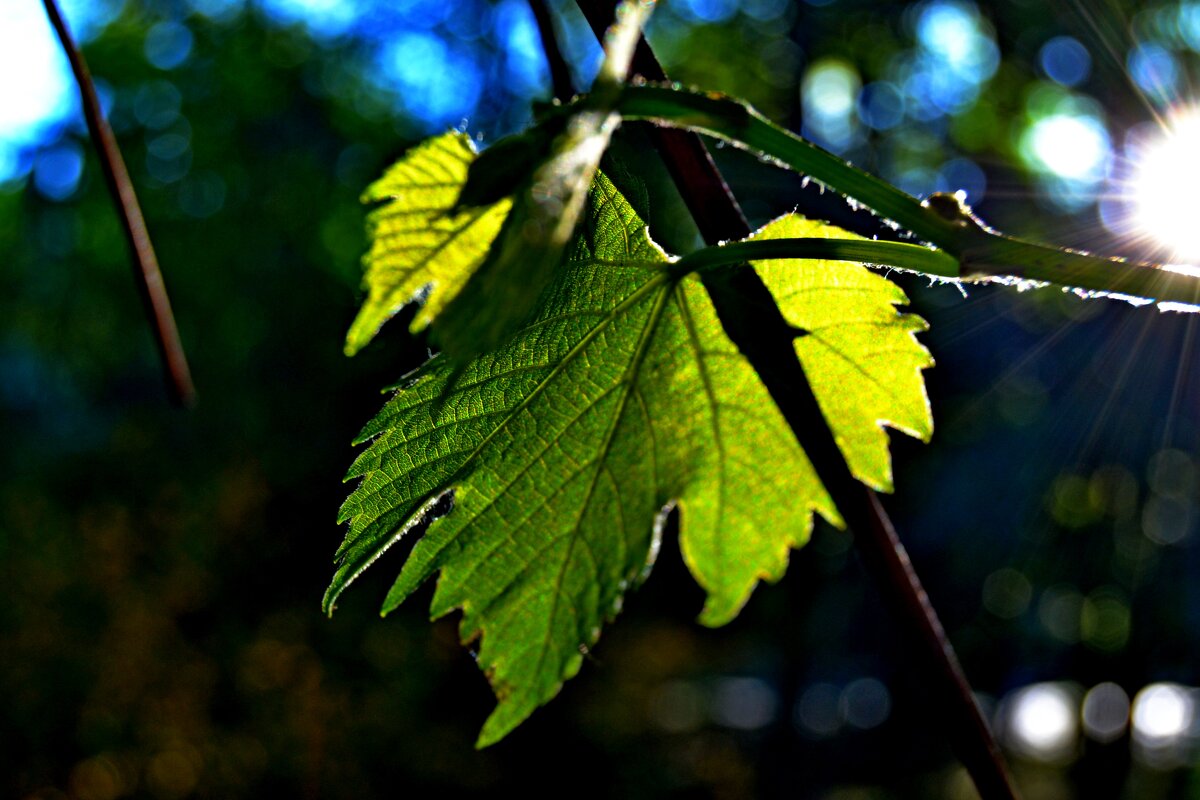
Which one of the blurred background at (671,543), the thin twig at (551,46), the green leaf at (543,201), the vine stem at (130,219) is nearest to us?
the green leaf at (543,201)

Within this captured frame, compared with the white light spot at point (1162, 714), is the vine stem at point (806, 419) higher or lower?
higher

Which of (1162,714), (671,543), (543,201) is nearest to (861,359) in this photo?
(543,201)

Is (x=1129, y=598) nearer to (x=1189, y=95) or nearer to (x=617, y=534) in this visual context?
(x=1189, y=95)

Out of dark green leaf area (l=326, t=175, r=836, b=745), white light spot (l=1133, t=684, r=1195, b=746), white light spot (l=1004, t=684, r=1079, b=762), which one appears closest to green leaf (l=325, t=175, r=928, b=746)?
dark green leaf area (l=326, t=175, r=836, b=745)

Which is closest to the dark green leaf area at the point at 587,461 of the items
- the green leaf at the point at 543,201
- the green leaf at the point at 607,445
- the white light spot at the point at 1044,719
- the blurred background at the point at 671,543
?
the green leaf at the point at 607,445

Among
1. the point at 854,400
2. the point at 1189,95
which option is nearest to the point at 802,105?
the point at 1189,95

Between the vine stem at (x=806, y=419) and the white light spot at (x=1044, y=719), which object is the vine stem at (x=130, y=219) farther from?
the white light spot at (x=1044, y=719)

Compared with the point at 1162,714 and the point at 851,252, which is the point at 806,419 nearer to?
the point at 851,252
